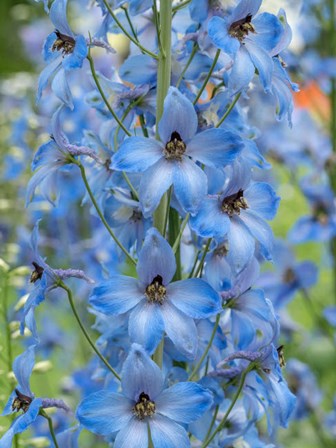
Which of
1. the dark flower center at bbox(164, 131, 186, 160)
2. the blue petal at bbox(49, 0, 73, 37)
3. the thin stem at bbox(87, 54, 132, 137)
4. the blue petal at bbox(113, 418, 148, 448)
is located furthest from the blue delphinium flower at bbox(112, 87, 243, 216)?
the blue petal at bbox(113, 418, 148, 448)

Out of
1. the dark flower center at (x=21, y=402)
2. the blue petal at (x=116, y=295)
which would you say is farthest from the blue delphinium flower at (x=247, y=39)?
the dark flower center at (x=21, y=402)

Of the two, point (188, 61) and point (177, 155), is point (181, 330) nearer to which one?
point (177, 155)

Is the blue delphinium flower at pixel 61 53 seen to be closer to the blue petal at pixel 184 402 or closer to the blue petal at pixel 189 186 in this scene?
the blue petal at pixel 189 186

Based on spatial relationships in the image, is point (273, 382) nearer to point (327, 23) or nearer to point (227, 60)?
point (227, 60)

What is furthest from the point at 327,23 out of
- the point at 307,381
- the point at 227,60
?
the point at 227,60

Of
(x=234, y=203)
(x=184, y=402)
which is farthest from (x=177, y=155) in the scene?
(x=184, y=402)

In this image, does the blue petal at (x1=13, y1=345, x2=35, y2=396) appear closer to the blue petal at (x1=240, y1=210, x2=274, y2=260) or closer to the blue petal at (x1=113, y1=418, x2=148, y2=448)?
the blue petal at (x1=113, y1=418, x2=148, y2=448)
